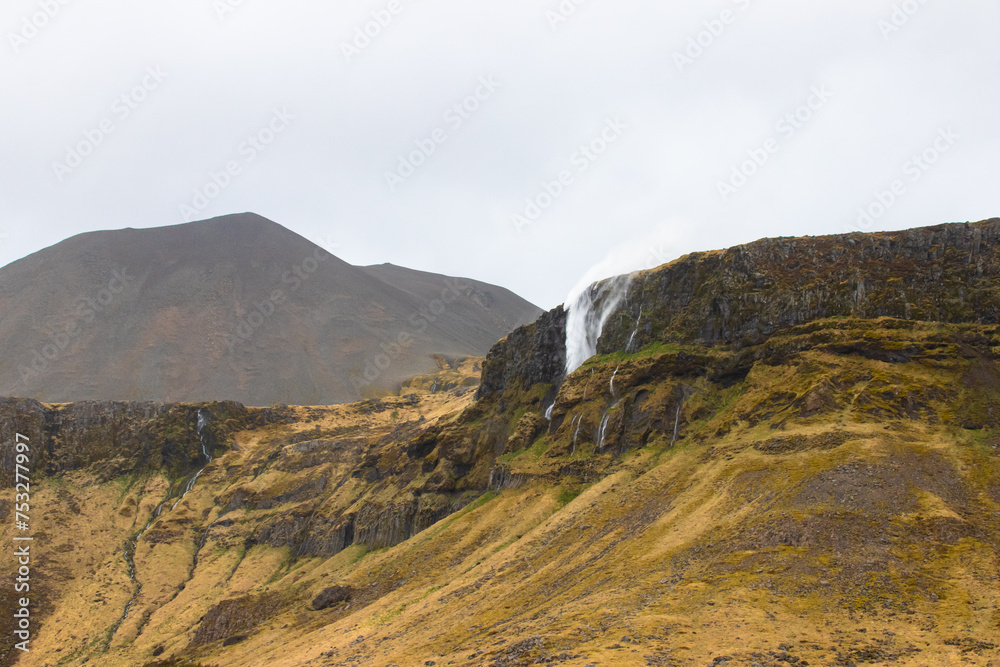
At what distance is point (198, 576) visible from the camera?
83.6m

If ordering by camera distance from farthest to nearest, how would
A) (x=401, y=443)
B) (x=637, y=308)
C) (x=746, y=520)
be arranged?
(x=401, y=443), (x=637, y=308), (x=746, y=520)

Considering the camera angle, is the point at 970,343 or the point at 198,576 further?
the point at 198,576

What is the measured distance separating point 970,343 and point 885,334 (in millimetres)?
5258

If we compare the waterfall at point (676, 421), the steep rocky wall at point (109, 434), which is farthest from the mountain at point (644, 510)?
the steep rocky wall at point (109, 434)

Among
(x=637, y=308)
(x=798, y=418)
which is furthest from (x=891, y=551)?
(x=637, y=308)

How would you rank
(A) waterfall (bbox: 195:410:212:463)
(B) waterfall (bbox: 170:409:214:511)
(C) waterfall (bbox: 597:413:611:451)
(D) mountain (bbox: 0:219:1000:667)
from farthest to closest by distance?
(A) waterfall (bbox: 195:410:212:463) → (B) waterfall (bbox: 170:409:214:511) → (C) waterfall (bbox: 597:413:611:451) → (D) mountain (bbox: 0:219:1000:667)

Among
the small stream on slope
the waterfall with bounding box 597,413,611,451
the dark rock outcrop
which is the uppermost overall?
the dark rock outcrop

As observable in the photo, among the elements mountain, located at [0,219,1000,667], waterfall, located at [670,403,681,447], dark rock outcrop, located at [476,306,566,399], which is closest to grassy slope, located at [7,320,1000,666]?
mountain, located at [0,219,1000,667]

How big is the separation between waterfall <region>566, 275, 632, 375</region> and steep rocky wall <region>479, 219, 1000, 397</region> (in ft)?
6.01

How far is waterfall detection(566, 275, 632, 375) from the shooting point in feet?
238

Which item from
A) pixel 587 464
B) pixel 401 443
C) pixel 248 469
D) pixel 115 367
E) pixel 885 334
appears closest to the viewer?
pixel 885 334

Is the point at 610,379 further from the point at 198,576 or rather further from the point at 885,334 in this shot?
the point at 198,576

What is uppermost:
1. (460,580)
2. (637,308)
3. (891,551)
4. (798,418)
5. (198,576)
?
(637,308)

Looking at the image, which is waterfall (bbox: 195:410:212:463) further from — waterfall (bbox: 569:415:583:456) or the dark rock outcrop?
waterfall (bbox: 569:415:583:456)
